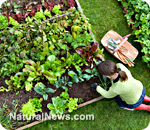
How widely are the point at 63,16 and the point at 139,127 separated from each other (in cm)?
331

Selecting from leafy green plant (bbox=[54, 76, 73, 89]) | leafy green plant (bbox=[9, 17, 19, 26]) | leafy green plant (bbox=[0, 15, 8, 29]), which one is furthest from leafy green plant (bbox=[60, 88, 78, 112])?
leafy green plant (bbox=[0, 15, 8, 29])

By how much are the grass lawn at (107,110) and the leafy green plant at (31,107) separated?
543mm

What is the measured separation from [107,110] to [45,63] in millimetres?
1892

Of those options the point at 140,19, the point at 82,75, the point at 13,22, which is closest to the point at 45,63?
the point at 82,75

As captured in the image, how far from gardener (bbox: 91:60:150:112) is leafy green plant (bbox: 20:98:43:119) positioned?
3.99 feet

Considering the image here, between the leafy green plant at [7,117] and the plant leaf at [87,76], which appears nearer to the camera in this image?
the leafy green plant at [7,117]

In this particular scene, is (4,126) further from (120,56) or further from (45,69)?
(120,56)

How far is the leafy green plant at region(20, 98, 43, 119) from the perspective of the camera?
8.64 ft

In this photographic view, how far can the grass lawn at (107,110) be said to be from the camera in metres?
3.19

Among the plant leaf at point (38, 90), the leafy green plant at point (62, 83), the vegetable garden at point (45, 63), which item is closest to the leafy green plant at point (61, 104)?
the vegetable garden at point (45, 63)

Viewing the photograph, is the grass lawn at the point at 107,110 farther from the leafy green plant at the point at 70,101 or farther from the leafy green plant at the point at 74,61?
the leafy green plant at the point at 74,61

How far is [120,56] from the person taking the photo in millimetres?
3455

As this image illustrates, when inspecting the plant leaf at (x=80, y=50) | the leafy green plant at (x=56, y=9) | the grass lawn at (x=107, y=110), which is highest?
the leafy green plant at (x=56, y=9)

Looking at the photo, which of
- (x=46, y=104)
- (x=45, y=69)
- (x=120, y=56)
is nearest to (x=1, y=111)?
(x=46, y=104)
